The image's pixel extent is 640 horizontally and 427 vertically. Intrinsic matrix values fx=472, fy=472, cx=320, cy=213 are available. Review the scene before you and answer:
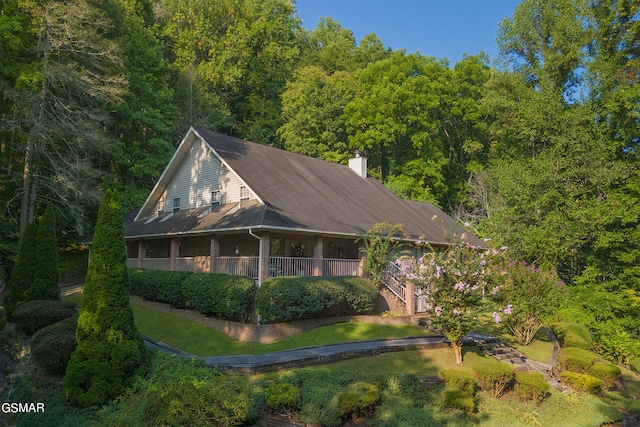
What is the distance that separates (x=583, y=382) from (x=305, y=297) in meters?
8.24

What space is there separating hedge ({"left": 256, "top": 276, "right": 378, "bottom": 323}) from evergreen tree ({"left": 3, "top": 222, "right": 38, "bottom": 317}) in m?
9.09

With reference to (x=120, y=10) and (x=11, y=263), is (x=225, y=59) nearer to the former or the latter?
(x=120, y=10)

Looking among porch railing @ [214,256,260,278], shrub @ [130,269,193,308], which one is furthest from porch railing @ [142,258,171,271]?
porch railing @ [214,256,260,278]

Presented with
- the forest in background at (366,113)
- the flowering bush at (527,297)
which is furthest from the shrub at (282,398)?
the forest in background at (366,113)

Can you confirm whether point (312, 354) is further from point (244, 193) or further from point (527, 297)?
point (244, 193)

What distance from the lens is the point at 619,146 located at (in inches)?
1053

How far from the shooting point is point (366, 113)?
39.6 metres

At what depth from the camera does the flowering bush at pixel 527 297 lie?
651 inches

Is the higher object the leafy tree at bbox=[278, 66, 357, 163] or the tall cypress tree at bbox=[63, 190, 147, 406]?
the leafy tree at bbox=[278, 66, 357, 163]

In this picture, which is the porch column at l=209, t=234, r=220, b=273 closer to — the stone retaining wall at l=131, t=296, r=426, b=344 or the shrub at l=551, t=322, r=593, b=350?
the stone retaining wall at l=131, t=296, r=426, b=344

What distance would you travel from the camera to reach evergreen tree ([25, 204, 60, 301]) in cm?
1720

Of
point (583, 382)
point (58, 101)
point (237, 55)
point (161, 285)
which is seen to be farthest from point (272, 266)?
point (237, 55)

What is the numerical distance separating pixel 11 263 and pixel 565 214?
1256 inches


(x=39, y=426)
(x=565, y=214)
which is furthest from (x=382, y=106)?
(x=39, y=426)
